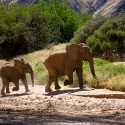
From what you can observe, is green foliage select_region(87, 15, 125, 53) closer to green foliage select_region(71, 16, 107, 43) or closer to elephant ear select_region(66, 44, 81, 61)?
green foliage select_region(71, 16, 107, 43)

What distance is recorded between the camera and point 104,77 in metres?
19.9

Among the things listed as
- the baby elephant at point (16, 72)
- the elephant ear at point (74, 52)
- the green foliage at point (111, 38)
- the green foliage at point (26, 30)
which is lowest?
the baby elephant at point (16, 72)

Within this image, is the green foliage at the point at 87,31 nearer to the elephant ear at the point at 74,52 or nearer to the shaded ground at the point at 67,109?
the elephant ear at the point at 74,52

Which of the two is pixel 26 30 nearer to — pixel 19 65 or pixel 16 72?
pixel 16 72

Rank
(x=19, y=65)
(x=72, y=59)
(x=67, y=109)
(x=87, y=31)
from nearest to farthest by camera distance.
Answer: (x=67, y=109) < (x=72, y=59) < (x=19, y=65) < (x=87, y=31)

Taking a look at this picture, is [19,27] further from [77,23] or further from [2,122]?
[2,122]

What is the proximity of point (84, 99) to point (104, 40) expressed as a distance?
67.8 feet

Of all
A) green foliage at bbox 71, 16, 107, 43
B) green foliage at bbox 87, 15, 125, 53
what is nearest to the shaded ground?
green foliage at bbox 87, 15, 125, 53

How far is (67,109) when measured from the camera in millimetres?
12695

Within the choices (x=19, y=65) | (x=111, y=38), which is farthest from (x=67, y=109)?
(x=111, y=38)

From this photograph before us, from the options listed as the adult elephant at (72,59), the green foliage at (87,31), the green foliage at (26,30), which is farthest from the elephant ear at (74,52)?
the green foliage at (26,30)

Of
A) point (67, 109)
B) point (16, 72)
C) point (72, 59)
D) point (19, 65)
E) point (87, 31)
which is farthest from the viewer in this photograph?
point (87, 31)

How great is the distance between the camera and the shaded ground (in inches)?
355

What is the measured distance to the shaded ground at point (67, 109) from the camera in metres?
9.01
